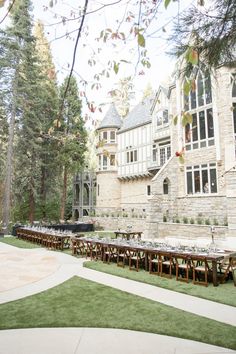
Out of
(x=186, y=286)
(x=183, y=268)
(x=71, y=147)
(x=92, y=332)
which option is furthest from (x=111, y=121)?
(x=92, y=332)

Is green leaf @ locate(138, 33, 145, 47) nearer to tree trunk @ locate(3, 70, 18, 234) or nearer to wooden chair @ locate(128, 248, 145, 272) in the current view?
wooden chair @ locate(128, 248, 145, 272)

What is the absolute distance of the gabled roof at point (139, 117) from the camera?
3069cm

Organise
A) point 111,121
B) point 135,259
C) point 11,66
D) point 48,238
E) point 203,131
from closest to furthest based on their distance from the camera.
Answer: point 135,259
point 48,238
point 203,131
point 11,66
point 111,121

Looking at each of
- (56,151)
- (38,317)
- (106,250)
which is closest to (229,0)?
(38,317)

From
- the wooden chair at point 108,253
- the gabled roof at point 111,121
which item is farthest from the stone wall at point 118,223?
the wooden chair at point 108,253

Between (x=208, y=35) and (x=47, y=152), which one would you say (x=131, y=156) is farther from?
(x=208, y=35)

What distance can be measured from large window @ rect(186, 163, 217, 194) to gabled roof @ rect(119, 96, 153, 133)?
990 cm

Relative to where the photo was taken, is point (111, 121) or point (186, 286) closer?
point (186, 286)

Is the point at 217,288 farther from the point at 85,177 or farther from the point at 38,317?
the point at 85,177

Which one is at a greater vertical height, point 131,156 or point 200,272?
point 131,156

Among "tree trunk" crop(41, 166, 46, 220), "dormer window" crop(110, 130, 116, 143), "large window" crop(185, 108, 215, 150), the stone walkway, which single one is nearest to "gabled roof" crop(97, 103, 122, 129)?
"dormer window" crop(110, 130, 116, 143)

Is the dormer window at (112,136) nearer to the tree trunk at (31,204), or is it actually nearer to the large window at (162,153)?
the large window at (162,153)

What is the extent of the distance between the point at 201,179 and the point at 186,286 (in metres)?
13.4

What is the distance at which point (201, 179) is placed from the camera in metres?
21.0
